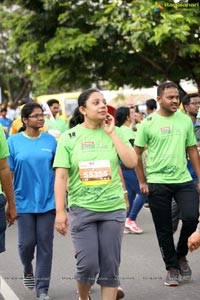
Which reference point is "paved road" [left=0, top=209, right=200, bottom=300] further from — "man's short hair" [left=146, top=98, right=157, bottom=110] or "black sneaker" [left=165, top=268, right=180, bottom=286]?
"man's short hair" [left=146, top=98, right=157, bottom=110]

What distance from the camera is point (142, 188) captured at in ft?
24.2

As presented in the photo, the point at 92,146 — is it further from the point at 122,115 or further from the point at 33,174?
the point at 122,115

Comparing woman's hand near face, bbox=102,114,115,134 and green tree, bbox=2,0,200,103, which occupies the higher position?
green tree, bbox=2,0,200,103

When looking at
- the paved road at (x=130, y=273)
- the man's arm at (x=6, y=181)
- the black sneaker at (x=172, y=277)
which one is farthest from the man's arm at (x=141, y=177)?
the man's arm at (x=6, y=181)

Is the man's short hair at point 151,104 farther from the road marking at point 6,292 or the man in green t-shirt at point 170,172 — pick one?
the road marking at point 6,292

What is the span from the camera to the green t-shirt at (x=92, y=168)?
571cm

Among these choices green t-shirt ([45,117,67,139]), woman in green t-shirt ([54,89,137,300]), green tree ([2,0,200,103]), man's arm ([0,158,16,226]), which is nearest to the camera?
woman in green t-shirt ([54,89,137,300])

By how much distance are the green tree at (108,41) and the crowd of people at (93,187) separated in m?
9.79

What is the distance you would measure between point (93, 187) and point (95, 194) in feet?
0.18

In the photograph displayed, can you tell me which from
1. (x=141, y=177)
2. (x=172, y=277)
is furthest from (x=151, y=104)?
(x=172, y=277)

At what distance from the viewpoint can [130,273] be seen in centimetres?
782

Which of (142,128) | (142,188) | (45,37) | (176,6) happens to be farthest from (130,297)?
(45,37)

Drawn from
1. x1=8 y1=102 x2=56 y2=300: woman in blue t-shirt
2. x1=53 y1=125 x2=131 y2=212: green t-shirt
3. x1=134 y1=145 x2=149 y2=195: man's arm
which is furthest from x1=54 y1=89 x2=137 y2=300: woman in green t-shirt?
x1=134 y1=145 x2=149 y2=195: man's arm

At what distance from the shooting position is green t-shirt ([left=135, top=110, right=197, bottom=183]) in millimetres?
7125
